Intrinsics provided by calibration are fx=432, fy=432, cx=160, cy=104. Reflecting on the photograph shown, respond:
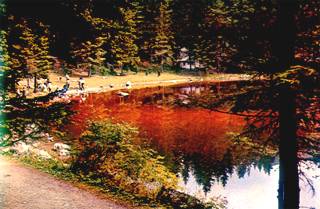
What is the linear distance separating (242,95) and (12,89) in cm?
665

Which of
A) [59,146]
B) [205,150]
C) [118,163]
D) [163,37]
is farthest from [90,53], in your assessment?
[118,163]

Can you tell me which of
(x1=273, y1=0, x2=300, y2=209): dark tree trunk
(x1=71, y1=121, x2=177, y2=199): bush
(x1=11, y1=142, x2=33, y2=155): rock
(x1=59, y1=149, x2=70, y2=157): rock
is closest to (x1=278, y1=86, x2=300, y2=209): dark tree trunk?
(x1=273, y1=0, x2=300, y2=209): dark tree trunk

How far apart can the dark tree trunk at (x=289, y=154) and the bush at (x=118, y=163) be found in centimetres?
665

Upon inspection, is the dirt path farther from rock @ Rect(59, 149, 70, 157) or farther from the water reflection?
rock @ Rect(59, 149, 70, 157)

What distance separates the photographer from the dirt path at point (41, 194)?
15625 millimetres

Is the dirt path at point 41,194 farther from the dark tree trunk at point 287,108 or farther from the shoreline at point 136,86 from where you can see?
→ the shoreline at point 136,86

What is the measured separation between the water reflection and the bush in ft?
7.11

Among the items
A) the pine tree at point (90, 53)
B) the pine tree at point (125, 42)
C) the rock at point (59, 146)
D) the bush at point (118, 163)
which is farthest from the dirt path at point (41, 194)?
the pine tree at point (125, 42)

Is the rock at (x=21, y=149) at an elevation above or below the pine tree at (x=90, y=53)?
below

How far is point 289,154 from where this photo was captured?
1249 centimetres

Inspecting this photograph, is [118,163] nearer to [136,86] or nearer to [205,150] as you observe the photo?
[205,150]

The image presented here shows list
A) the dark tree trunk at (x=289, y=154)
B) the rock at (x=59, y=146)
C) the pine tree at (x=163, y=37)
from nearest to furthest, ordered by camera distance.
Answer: the dark tree trunk at (x=289, y=154) < the rock at (x=59, y=146) < the pine tree at (x=163, y=37)

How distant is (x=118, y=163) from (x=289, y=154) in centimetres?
901

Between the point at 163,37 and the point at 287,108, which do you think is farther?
the point at 163,37
